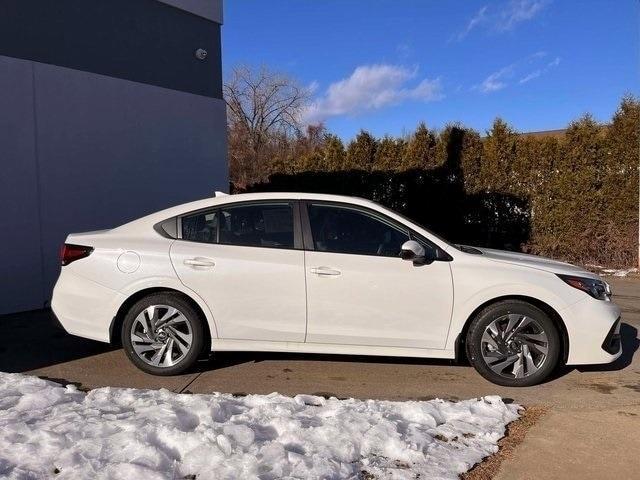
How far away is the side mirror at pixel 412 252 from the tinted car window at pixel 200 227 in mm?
1630

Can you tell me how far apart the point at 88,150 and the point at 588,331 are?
697 centimetres

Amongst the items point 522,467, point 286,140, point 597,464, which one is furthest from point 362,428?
point 286,140

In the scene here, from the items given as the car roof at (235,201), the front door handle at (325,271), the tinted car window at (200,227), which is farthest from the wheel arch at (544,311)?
the tinted car window at (200,227)

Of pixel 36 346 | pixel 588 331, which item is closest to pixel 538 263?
pixel 588 331

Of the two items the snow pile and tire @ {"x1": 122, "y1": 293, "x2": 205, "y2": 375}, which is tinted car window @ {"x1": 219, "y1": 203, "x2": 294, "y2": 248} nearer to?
tire @ {"x1": 122, "y1": 293, "x2": 205, "y2": 375}

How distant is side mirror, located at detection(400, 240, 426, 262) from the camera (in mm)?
4767

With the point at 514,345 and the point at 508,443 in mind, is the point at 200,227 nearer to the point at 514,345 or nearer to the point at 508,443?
the point at 514,345

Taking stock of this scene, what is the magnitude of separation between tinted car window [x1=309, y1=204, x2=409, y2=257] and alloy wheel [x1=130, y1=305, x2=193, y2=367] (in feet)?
4.45

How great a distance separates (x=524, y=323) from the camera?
479cm

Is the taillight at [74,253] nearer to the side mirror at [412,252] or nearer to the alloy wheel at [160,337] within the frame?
the alloy wheel at [160,337]

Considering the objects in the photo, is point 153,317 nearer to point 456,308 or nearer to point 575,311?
point 456,308

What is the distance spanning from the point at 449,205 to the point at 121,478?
1107cm

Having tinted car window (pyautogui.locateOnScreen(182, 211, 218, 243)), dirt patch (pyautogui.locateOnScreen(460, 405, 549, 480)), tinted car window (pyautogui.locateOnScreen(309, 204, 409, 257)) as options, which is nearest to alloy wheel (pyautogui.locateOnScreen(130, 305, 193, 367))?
tinted car window (pyautogui.locateOnScreen(182, 211, 218, 243))

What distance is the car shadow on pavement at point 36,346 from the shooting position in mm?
5510
